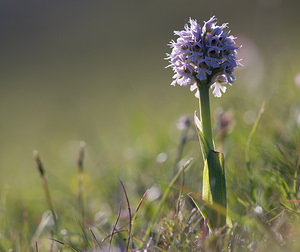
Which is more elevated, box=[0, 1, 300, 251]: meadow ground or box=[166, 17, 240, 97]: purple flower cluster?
box=[166, 17, 240, 97]: purple flower cluster

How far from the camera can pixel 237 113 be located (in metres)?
4.40

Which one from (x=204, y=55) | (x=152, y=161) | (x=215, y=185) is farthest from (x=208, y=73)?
(x=152, y=161)

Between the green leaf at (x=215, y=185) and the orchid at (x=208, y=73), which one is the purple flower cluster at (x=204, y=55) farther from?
the green leaf at (x=215, y=185)

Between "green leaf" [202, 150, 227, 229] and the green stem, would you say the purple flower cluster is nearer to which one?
the green stem

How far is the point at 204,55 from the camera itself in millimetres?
2049

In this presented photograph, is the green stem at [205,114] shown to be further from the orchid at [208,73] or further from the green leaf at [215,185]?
the green leaf at [215,185]

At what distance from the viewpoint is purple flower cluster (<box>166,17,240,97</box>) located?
2.03 metres

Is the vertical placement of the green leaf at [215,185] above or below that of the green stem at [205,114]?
below

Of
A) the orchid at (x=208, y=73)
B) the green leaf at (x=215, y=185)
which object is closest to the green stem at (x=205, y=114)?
the orchid at (x=208, y=73)

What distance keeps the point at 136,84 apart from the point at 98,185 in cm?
838

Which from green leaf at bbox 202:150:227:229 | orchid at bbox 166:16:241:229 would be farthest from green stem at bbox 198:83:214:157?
green leaf at bbox 202:150:227:229

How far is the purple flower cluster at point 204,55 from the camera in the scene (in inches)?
79.9

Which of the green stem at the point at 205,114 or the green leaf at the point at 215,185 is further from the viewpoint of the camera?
the green stem at the point at 205,114

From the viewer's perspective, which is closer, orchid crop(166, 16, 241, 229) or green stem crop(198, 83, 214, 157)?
orchid crop(166, 16, 241, 229)
